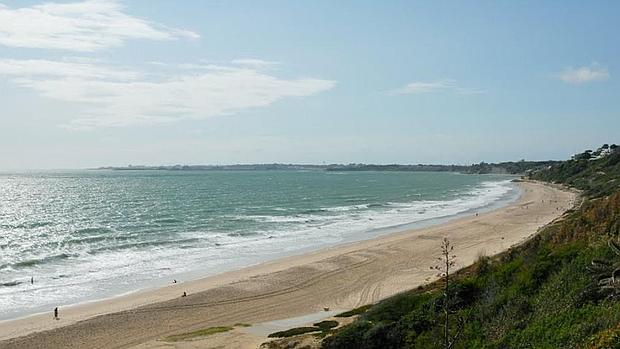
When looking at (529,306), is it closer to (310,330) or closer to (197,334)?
(310,330)

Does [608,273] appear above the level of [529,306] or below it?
above

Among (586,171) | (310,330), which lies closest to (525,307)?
(310,330)

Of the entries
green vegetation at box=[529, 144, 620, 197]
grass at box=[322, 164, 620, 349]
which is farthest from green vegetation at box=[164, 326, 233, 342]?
green vegetation at box=[529, 144, 620, 197]

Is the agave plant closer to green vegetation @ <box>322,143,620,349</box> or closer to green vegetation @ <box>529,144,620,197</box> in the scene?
green vegetation @ <box>322,143,620,349</box>

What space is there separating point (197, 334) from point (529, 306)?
12.6 m

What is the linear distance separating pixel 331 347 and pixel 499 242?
2972 centimetres

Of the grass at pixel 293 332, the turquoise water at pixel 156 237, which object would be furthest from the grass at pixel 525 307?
the turquoise water at pixel 156 237

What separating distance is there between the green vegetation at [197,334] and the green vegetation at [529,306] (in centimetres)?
693

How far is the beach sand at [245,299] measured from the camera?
2186 centimetres

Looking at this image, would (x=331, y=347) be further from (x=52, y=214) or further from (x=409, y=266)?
(x=52, y=214)

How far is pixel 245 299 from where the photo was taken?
2736 centimetres

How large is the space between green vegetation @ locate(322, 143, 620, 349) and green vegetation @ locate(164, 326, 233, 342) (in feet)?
22.7

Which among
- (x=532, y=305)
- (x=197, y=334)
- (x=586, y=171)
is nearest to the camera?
(x=532, y=305)

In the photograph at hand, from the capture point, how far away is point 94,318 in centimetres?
2439
